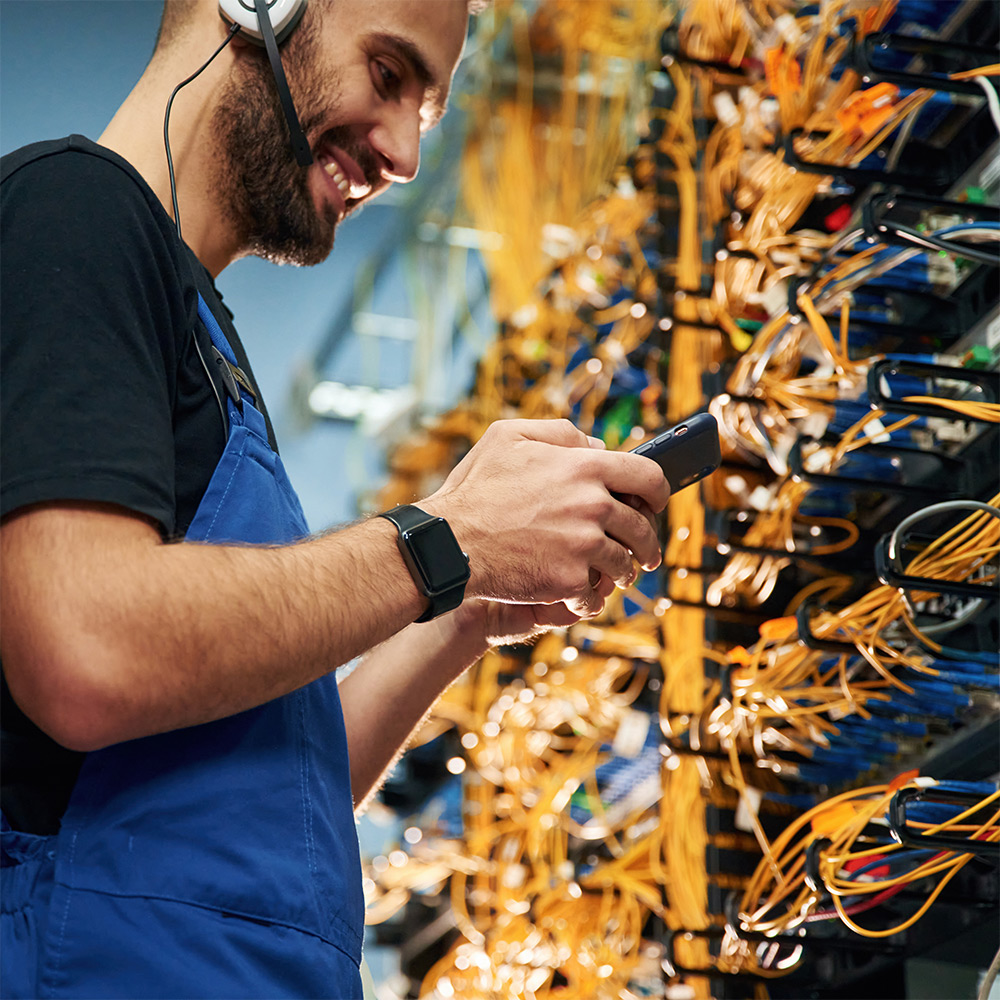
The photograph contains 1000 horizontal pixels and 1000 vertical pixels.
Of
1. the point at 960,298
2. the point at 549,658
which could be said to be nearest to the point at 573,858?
the point at 549,658

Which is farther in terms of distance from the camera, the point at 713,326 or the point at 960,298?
the point at 713,326

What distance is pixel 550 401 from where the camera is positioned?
6.22 ft

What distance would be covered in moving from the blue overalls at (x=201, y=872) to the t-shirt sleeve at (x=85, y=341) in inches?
3.8

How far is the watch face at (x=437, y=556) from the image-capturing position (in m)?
0.66

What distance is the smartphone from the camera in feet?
2.74

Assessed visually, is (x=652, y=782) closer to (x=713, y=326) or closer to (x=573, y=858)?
(x=573, y=858)

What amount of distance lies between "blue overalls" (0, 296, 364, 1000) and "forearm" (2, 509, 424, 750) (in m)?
0.06

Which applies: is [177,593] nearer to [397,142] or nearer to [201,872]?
[201,872]

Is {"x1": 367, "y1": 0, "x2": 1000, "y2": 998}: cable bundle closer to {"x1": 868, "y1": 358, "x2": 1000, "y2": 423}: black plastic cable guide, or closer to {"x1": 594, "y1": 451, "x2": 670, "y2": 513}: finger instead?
{"x1": 868, "y1": 358, "x2": 1000, "y2": 423}: black plastic cable guide

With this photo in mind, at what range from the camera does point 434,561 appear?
0.67m

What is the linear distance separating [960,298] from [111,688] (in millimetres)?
899

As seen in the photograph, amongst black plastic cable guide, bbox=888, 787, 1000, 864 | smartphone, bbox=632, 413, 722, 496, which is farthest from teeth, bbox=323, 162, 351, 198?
black plastic cable guide, bbox=888, 787, 1000, 864

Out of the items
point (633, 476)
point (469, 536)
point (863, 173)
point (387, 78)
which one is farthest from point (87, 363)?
point (863, 173)

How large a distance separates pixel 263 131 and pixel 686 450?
0.38m
